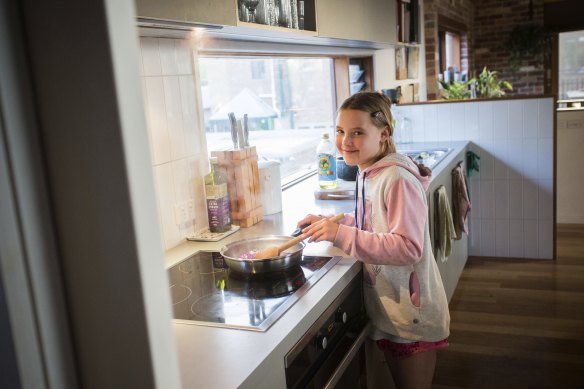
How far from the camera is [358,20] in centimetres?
242

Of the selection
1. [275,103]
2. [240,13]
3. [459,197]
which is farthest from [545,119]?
[240,13]

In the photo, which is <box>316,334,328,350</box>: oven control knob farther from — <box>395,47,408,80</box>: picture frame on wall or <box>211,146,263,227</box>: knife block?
<box>395,47,408,80</box>: picture frame on wall

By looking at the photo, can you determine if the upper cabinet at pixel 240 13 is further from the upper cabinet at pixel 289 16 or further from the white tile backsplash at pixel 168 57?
the white tile backsplash at pixel 168 57

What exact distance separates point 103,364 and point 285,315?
681mm

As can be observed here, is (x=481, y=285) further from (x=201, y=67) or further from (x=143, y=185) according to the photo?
(x=143, y=185)

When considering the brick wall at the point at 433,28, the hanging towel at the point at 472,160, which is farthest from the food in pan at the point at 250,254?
the brick wall at the point at 433,28

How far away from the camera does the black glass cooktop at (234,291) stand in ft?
4.14

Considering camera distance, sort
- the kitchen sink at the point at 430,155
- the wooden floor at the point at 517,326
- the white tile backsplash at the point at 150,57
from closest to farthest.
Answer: the white tile backsplash at the point at 150,57
the wooden floor at the point at 517,326
the kitchen sink at the point at 430,155

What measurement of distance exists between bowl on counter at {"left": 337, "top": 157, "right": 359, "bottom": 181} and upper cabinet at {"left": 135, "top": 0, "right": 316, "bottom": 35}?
0.96 m


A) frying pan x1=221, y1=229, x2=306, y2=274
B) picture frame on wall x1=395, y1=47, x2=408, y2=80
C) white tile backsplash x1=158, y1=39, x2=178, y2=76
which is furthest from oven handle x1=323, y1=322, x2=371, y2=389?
picture frame on wall x1=395, y1=47, x2=408, y2=80

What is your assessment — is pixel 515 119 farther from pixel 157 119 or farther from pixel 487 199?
pixel 157 119

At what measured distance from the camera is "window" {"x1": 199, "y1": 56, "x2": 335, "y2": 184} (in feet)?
7.94

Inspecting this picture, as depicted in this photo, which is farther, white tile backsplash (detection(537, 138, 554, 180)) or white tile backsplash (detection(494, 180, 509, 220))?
white tile backsplash (detection(494, 180, 509, 220))

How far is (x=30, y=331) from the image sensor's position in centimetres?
56
